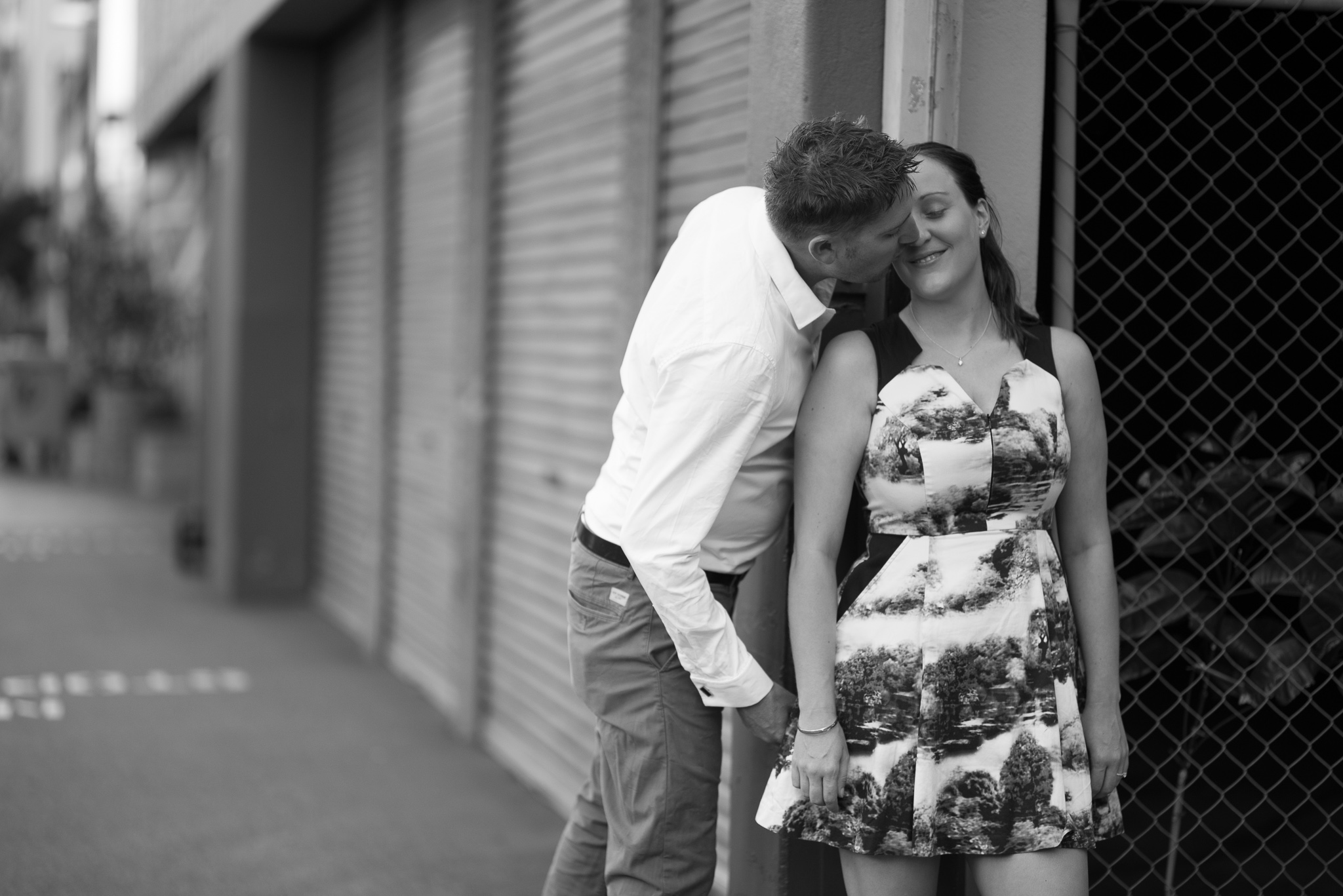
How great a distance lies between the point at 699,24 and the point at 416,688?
399 cm

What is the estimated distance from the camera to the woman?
8.46 ft

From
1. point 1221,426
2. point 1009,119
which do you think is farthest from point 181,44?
point 1009,119

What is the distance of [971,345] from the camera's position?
2717 mm

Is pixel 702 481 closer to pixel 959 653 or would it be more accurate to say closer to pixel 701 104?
pixel 959 653

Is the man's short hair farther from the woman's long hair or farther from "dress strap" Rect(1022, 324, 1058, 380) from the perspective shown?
"dress strap" Rect(1022, 324, 1058, 380)

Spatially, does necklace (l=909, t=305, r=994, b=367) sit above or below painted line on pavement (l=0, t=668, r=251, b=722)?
above

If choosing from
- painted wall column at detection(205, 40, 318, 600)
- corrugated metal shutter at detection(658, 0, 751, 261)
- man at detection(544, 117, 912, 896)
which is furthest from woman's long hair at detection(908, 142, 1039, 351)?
painted wall column at detection(205, 40, 318, 600)

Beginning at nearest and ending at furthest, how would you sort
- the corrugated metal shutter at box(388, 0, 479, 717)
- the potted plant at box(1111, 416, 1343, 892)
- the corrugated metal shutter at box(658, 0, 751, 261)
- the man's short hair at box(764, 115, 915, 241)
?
the man's short hair at box(764, 115, 915, 241) → the potted plant at box(1111, 416, 1343, 892) → the corrugated metal shutter at box(658, 0, 751, 261) → the corrugated metal shutter at box(388, 0, 479, 717)

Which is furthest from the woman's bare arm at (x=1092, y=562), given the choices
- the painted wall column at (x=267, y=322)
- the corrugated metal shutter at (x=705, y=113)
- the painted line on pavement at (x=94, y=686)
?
the painted wall column at (x=267, y=322)

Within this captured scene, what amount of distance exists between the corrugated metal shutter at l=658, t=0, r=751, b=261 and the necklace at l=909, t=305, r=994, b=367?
4.03 ft

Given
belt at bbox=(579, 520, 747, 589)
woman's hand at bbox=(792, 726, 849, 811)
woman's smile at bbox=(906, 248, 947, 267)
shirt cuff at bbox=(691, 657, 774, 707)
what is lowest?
woman's hand at bbox=(792, 726, 849, 811)

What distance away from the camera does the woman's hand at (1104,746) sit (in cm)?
267

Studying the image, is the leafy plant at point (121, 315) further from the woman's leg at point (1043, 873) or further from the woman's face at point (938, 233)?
the woman's leg at point (1043, 873)

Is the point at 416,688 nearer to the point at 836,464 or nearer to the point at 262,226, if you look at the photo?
the point at 262,226
